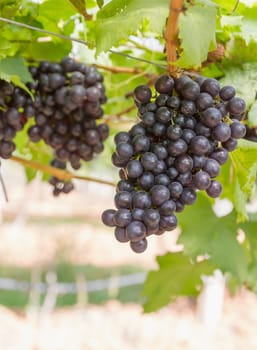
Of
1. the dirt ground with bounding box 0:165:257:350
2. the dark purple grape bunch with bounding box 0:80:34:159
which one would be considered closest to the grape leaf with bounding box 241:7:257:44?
the dark purple grape bunch with bounding box 0:80:34:159

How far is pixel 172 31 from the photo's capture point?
1.72 feet

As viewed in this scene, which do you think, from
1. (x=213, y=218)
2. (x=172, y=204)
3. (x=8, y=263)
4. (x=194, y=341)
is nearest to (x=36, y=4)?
(x=172, y=204)

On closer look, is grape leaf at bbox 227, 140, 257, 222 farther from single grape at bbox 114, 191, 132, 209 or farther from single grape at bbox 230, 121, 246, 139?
single grape at bbox 114, 191, 132, 209

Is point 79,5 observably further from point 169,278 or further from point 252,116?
point 169,278

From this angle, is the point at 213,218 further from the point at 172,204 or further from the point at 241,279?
the point at 172,204

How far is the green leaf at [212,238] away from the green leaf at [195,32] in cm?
46

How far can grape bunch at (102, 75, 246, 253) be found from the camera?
0.53m

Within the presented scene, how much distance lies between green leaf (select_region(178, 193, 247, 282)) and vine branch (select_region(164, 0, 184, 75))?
447mm

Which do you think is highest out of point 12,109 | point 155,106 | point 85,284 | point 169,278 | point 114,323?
point 155,106

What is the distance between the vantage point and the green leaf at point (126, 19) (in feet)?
1.72

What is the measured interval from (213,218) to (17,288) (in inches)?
203

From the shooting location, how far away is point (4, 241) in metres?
7.63

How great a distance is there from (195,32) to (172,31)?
0.08ft

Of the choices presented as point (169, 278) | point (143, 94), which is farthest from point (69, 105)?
point (169, 278)
